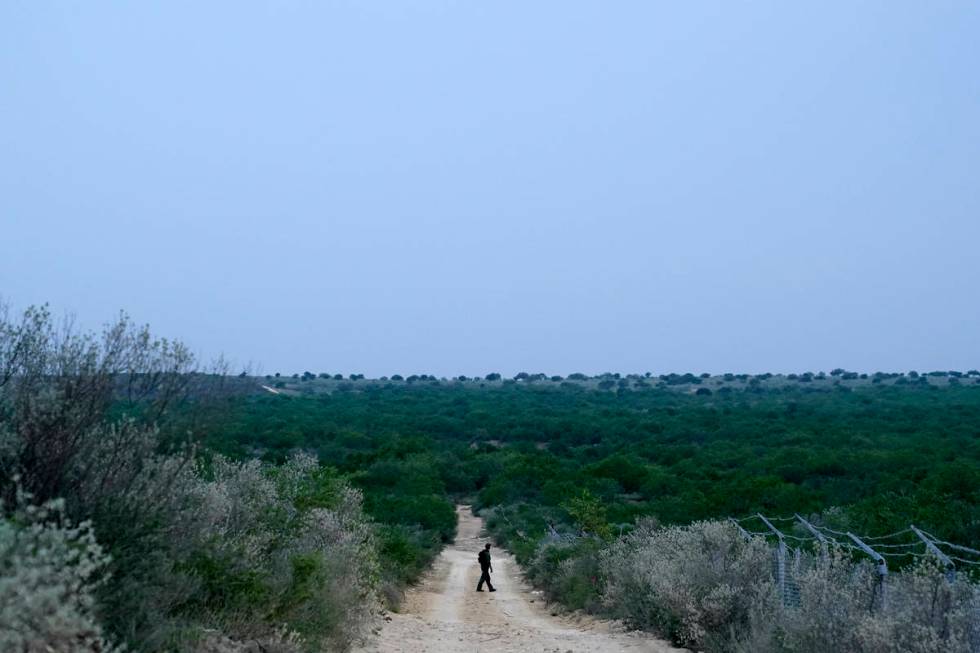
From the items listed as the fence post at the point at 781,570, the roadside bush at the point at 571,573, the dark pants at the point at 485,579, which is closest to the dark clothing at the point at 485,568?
the dark pants at the point at 485,579

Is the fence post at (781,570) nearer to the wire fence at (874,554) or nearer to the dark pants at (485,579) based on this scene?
the wire fence at (874,554)

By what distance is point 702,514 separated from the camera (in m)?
24.3

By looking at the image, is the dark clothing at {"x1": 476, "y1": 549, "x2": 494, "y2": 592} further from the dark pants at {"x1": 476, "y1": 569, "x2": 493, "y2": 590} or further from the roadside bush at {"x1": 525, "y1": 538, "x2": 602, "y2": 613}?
the roadside bush at {"x1": 525, "y1": 538, "x2": 602, "y2": 613}

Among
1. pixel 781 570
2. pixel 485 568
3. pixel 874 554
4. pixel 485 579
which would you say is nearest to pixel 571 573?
pixel 485 568

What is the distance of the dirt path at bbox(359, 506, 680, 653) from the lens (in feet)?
45.1

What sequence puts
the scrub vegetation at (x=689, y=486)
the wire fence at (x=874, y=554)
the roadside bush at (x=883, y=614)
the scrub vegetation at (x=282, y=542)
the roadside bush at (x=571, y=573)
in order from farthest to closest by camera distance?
the roadside bush at (x=571, y=573), the scrub vegetation at (x=689, y=486), the wire fence at (x=874, y=554), the roadside bush at (x=883, y=614), the scrub vegetation at (x=282, y=542)

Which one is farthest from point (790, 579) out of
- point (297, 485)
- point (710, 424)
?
point (710, 424)

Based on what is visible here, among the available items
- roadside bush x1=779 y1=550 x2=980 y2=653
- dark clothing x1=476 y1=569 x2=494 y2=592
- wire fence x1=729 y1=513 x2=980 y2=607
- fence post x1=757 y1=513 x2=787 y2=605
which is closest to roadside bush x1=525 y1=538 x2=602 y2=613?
dark clothing x1=476 y1=569 x2=494 y2=592

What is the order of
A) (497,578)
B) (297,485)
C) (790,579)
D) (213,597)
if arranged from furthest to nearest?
(497,578), (297,485), (790,579), (213,597)

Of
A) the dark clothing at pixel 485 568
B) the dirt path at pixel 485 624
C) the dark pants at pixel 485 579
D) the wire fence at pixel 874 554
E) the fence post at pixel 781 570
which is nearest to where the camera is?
the wire fence at pixel 874 554

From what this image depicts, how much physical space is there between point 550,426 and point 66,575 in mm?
61016

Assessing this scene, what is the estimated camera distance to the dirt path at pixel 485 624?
45.1 feet

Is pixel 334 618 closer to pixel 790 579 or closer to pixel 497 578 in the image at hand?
pixel 790 579

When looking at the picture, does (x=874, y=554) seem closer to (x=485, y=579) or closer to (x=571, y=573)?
(x=571, y=573)
